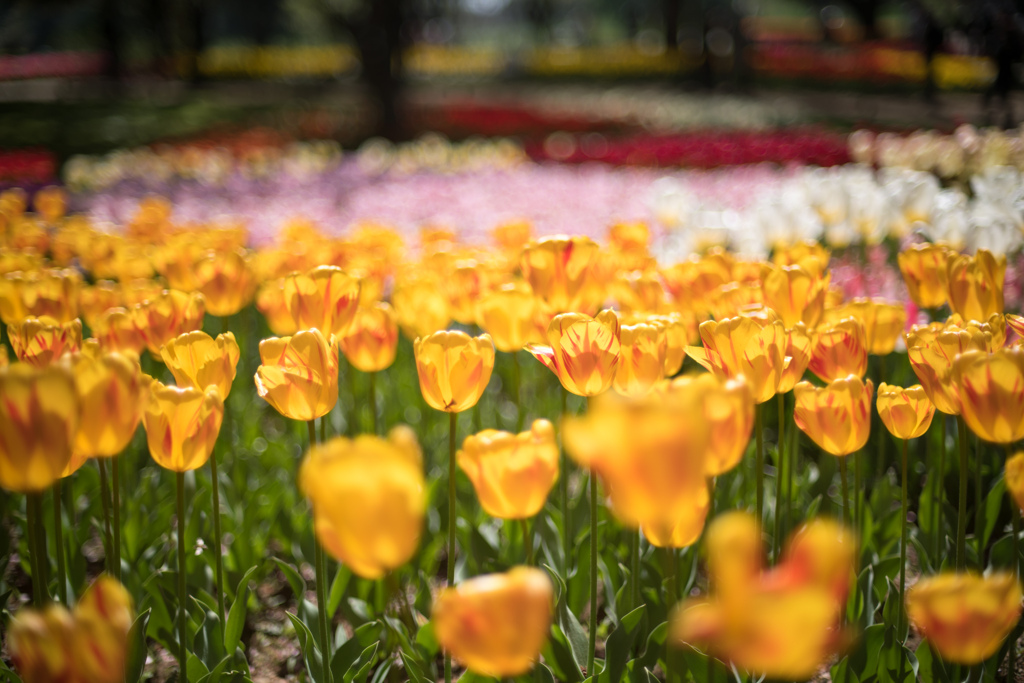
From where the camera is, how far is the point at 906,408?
1.21 meters

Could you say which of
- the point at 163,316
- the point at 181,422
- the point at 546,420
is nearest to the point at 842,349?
the point at 546,420

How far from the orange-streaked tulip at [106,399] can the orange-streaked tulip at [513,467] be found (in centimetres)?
42

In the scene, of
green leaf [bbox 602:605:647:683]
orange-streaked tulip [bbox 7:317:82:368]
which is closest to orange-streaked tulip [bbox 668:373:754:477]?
green leaf [bbox 602:605:647:683]

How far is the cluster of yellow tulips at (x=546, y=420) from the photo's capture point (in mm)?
636

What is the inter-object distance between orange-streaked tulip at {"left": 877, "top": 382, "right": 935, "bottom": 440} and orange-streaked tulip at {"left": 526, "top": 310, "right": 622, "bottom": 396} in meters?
0.47

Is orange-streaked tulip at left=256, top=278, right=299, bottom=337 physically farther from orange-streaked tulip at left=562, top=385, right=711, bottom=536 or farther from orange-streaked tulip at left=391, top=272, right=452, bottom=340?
orange-streaked tulip at left=562, top=385, right=711, bottom=536

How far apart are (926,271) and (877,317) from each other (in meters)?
0.22

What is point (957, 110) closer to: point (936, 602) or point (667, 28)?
point (936, 602)

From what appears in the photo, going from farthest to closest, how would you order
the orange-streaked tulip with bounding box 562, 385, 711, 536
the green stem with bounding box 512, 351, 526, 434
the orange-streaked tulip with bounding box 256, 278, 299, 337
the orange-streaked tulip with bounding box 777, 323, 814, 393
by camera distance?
1. the green stem with bounding box 512, 351, 526, 434
2. the orange-streaked tulip with bounding box 256, 278, 299, 337
3. the orange-streaked tulip with bounding box 777, 323, 814, 393
4. the orange-streaked tulip with bounding box 562, 385, 711, 536

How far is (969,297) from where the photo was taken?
1.47m

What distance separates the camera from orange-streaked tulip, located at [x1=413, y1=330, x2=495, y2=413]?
44.0 inches

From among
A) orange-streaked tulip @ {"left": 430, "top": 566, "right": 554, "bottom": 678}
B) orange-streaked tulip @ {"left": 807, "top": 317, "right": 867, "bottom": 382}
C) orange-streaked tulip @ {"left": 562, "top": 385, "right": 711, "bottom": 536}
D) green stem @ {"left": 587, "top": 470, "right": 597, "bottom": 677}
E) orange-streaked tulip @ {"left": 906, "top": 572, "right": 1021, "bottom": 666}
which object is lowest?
green stem @ {"left": 587, "top": 470, "right": 597, "bottom": 677}

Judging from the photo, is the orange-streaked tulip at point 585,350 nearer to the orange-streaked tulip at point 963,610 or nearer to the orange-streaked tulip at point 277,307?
the orange-streaked tulip at point 963,610

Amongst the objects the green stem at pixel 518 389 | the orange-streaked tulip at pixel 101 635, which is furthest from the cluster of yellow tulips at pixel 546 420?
the green stem at pixel 518 389
